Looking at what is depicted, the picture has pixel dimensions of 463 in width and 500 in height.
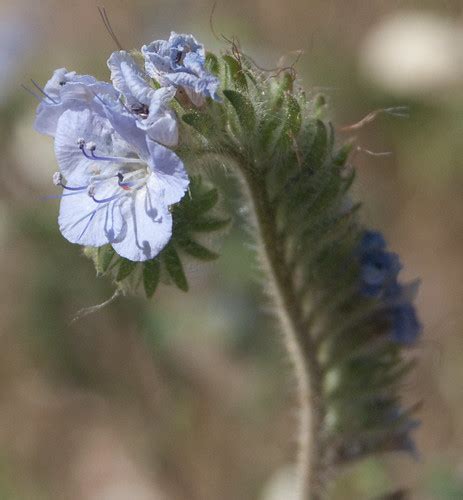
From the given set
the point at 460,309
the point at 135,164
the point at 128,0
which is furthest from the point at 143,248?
the point at 128,0

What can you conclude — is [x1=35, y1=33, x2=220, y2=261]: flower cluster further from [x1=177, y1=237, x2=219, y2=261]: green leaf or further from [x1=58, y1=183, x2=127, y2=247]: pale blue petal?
[x1=177, y1=237, x2=219, y2=261]: green leaf

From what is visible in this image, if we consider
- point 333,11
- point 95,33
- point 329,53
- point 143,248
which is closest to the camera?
point 143,248

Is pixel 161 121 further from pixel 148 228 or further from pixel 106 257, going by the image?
pixel 106 257

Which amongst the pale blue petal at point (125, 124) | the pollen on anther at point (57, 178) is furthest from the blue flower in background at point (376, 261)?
the pollen on anther at point (57, 178)

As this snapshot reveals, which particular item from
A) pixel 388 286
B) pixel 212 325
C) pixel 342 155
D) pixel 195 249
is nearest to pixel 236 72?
pixel 342 155

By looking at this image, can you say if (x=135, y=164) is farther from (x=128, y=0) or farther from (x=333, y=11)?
(x=128, y=0)

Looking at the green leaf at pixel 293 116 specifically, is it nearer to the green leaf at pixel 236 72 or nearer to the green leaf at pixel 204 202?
the green leaf at pixel 236 72
